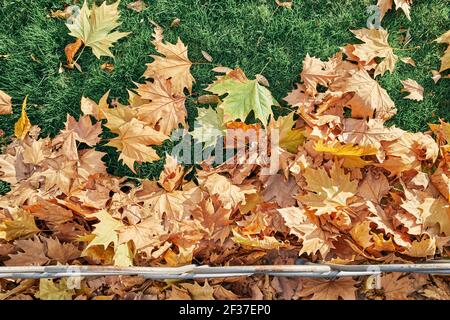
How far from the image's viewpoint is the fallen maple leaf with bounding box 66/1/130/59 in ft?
8.80

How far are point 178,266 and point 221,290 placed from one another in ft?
0.74

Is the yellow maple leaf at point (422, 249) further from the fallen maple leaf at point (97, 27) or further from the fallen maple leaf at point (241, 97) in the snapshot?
the fallen maple leaf at point (97, 27)

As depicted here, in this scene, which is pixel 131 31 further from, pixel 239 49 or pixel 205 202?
pixel 205 202

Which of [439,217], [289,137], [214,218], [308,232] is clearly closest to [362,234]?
[308,232]

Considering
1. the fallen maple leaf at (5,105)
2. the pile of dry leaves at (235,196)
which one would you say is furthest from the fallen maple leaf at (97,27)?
the fallen maple leaf at (5,105)

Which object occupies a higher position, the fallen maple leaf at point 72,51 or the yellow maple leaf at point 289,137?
the fallen maple leaf at point 72,51

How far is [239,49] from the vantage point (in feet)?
9.10

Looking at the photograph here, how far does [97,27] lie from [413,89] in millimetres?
1616

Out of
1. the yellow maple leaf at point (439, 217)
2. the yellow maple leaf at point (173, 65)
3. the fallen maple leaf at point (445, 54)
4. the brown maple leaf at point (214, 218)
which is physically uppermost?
the fallen maple leaf at point (445, 54)

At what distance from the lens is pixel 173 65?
2.71m

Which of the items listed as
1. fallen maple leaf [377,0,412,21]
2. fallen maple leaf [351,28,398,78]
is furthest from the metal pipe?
fallen maple leaf [377,0,412,21]

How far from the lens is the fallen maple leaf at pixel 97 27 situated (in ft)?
8.80

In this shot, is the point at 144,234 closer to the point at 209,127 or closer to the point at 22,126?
the point at 209,127
